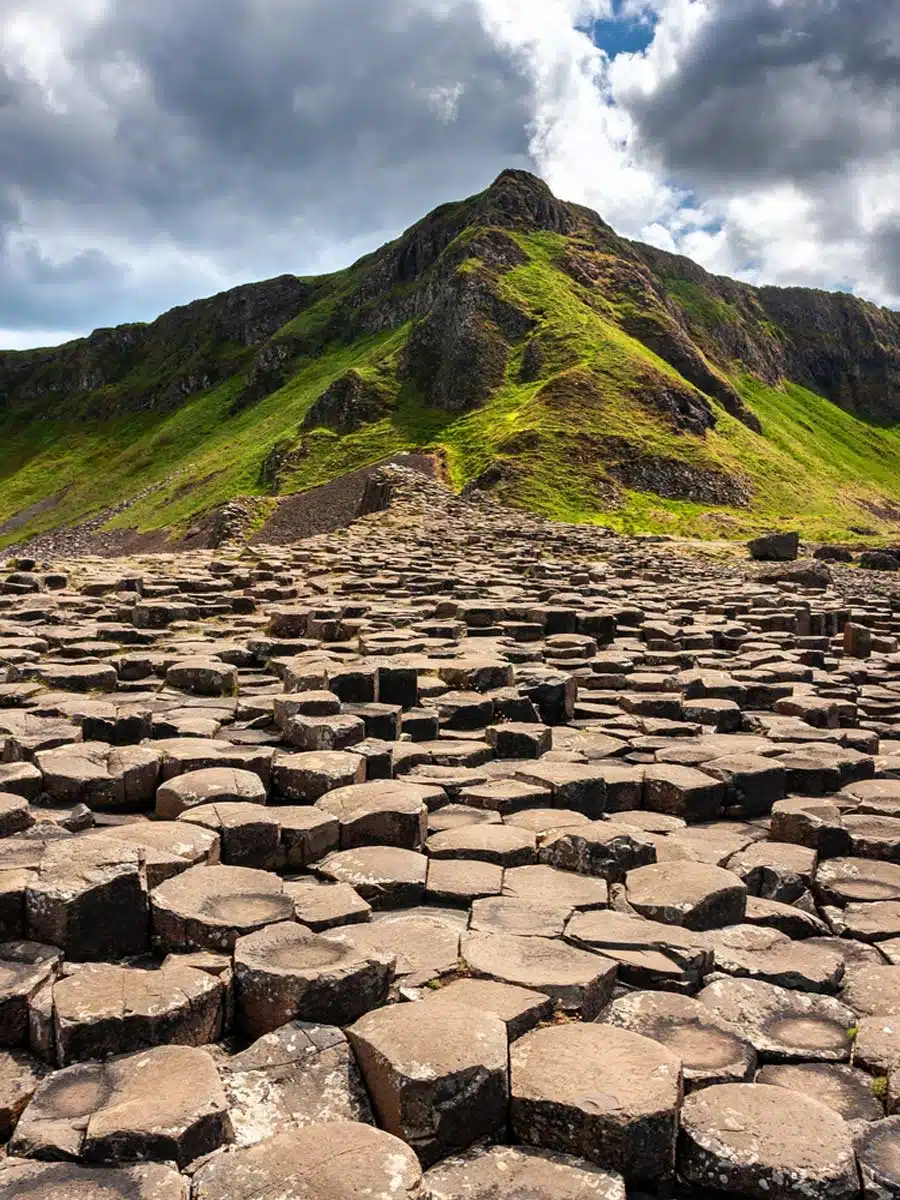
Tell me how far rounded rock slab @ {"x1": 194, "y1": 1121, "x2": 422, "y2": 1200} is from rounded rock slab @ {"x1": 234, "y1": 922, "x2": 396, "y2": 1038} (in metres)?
0.69

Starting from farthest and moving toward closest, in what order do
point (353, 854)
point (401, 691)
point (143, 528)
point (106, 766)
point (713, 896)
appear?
point (143, 528)
point (401, 691)
point (106, 766)
point (353, 854)
point (713, 896)

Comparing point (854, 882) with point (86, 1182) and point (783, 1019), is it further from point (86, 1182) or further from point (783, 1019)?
point (86, 1182)

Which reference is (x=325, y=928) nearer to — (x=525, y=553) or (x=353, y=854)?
(x=353, y=854)

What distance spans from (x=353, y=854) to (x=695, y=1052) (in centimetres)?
227

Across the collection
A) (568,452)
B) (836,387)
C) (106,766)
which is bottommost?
(106,766)

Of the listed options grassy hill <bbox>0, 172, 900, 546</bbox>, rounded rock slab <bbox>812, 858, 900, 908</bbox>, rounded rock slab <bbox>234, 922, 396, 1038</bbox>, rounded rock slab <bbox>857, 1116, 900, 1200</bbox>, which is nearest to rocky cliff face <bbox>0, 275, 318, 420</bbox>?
grassy hill <bbox>0, 172, 900, 546</bbox>

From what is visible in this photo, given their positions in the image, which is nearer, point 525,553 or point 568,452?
point 525,553

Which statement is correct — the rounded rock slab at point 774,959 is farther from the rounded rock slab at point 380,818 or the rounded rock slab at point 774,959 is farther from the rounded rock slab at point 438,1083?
the rounded rock slab at point 380,818

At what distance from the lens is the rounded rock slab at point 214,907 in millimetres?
4352

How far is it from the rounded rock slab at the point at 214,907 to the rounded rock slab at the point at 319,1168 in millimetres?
1254

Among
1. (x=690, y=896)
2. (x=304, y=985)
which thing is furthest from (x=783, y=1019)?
(x=304, y=985)

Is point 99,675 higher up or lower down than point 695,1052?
higher up

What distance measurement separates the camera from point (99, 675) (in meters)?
9.60

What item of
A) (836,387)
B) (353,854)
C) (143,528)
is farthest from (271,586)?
(836,387)
